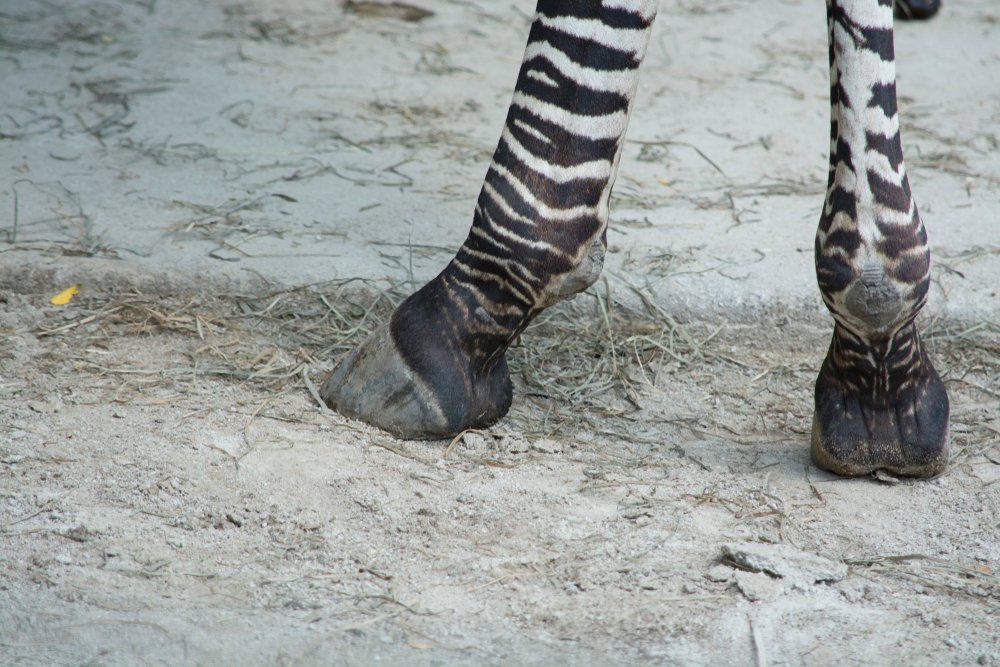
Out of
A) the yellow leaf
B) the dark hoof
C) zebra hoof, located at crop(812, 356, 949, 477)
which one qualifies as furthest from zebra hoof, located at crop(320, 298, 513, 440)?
the dark hoof

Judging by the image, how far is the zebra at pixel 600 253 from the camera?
2135 mm

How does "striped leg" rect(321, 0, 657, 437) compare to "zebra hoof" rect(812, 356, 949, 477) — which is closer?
"striped leg" rect(321, 0, 657, 437)

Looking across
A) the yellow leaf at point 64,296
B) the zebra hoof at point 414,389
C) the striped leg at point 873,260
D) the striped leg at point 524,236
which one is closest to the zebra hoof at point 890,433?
the striped leg at point 873,260

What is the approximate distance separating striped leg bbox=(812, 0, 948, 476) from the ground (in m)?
0.12

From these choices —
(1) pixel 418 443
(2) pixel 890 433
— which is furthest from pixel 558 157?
(2) pixel 890 433

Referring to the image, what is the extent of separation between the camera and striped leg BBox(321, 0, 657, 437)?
→ 2150 millimetres

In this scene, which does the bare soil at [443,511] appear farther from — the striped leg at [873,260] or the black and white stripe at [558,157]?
the black and white stripe at [558,157]

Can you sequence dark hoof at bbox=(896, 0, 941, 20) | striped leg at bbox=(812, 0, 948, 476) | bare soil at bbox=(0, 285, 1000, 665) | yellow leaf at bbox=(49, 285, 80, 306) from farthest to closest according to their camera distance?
dark hoof at bbox=(896, 0, 941, 20), yellow leaf at bbox=(49, 285, 80, 306), striped leg at bbox=(812, 0, 948, 476), bare soil at bbox=(0, 285, 1000, 665)

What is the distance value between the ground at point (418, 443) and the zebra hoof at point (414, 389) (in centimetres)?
5

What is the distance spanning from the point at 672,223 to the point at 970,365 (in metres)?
1.04

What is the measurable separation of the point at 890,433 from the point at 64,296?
2073 mm

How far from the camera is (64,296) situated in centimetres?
285

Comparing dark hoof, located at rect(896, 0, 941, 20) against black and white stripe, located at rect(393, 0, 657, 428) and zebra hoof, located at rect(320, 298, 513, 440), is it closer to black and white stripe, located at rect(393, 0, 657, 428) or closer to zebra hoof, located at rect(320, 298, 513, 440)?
black and white stripe, located at rect(393, 0, 657, 428)

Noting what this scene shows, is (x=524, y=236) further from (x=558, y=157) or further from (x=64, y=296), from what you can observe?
(x=64, y=296)
